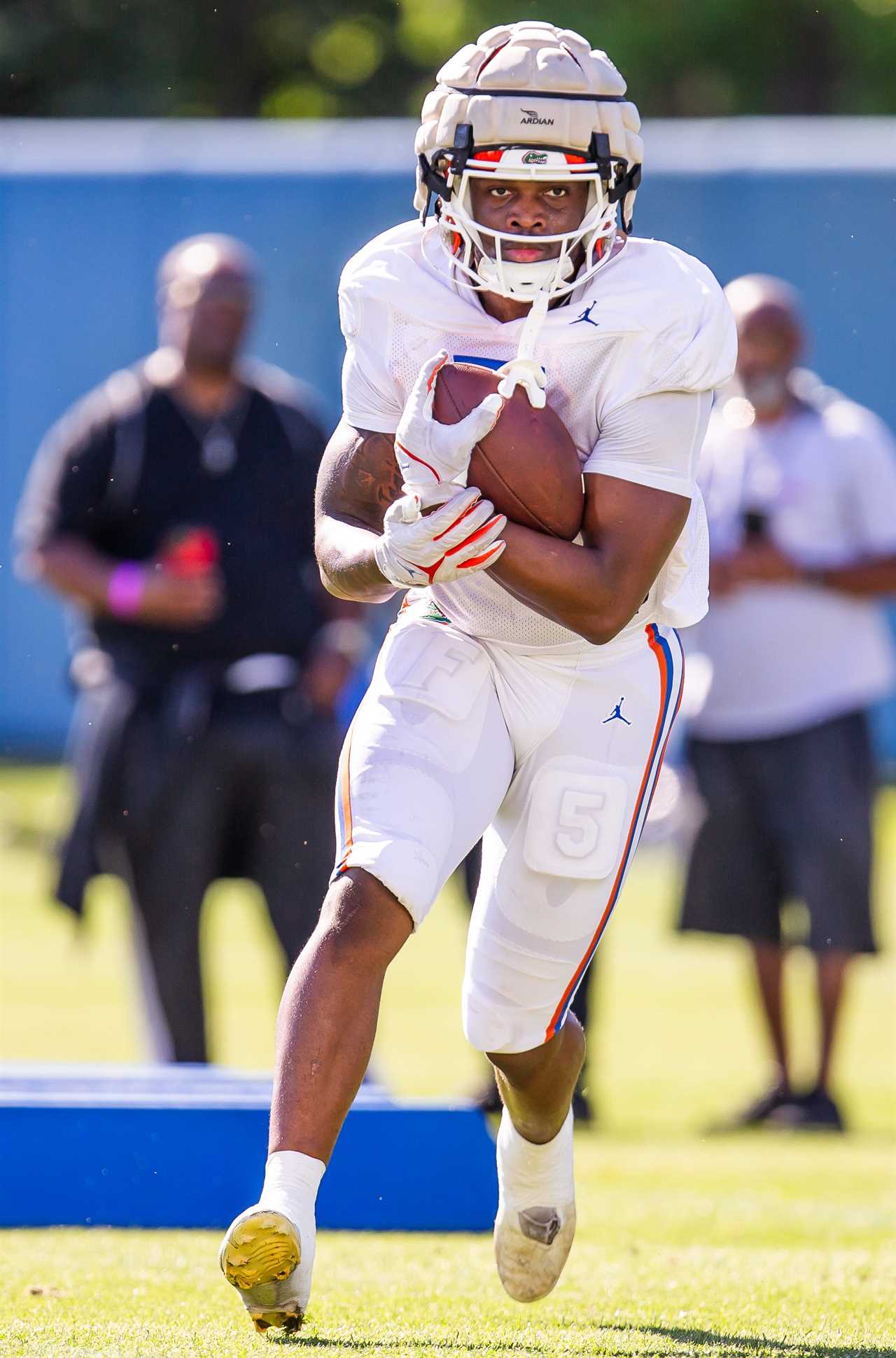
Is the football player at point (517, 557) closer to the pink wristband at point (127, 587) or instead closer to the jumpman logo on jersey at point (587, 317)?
the jumpman logo on jersey at point (587, 317)

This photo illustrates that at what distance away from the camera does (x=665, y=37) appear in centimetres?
1789

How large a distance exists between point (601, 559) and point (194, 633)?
9.06 ft

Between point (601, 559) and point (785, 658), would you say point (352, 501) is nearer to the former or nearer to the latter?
point (601, 559)

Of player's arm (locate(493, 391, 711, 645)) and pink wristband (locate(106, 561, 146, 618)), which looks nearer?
player's arm (locate(493, 391, 711, 645))

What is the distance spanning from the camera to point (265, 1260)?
303 centimetres

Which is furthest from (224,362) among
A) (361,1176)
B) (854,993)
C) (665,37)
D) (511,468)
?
(665,37)

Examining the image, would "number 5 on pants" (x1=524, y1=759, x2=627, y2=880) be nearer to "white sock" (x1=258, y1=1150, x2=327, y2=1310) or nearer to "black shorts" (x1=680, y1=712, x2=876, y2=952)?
"white sock" (x1=258, y1=1150, x2=327, y2=1310)

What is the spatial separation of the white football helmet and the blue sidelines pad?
1.86 m

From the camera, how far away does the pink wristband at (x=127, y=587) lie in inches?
232

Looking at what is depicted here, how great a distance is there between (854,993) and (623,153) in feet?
18.5

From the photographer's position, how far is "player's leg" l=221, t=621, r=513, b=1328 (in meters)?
3.10

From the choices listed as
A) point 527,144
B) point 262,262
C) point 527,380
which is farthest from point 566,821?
point 262,262

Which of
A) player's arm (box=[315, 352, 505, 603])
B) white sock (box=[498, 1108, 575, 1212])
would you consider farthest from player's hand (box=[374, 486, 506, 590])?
white sock (box=[498, 1108, 575, 1212])

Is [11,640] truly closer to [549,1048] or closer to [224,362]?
[224,362]
